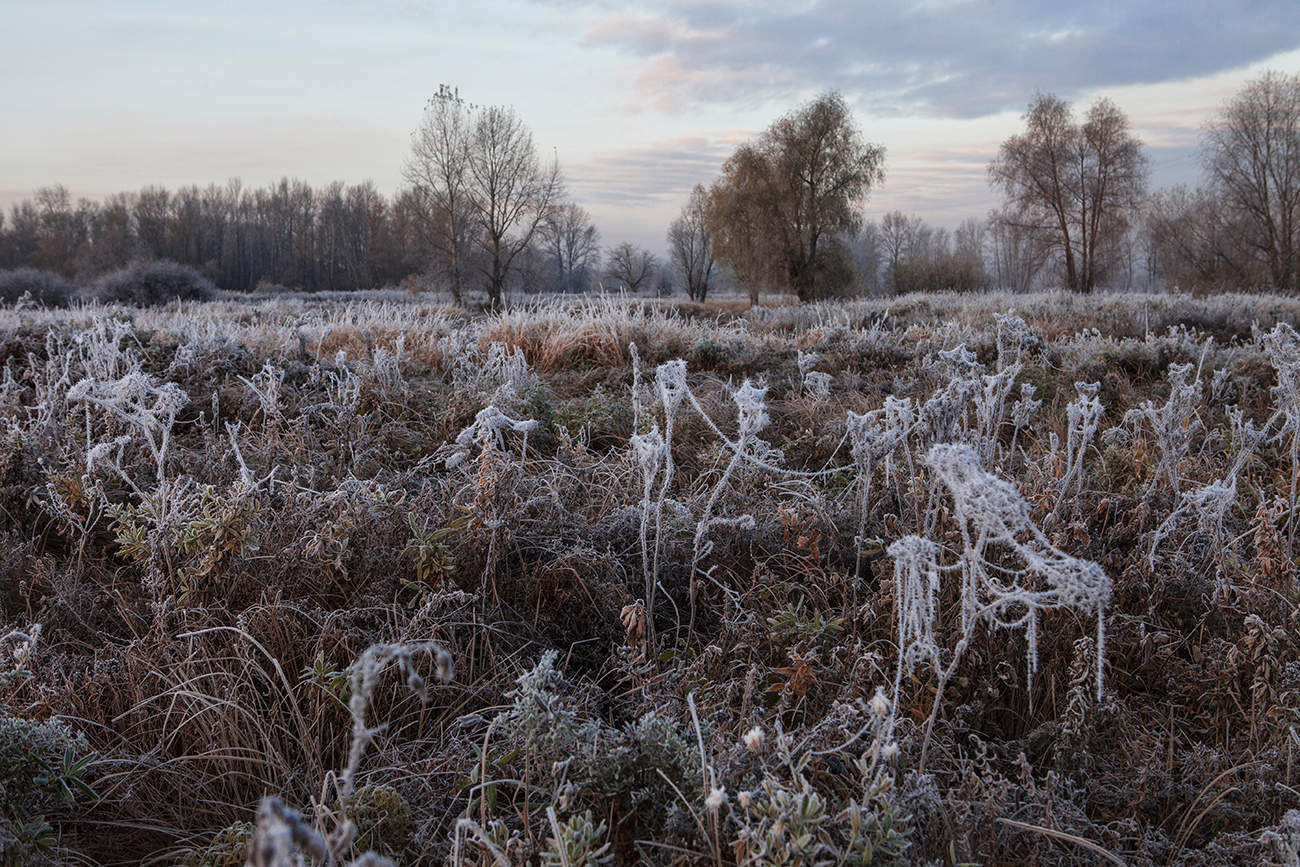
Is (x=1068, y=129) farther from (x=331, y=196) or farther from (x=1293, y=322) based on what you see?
(x=331, y=196)

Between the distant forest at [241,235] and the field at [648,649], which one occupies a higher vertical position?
the distant forest at [241,235]

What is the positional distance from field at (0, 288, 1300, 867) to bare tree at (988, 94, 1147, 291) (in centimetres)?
3215

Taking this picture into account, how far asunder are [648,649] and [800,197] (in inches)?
1325

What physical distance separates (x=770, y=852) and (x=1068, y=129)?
3638 cm

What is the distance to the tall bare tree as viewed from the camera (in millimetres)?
33281

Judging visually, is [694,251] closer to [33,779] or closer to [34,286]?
[34,286]

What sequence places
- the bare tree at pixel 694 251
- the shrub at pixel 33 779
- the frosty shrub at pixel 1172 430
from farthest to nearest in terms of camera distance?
1. the bare tree at pixel 694 251
2. the frosty shrub at pixel 1172 430
3. the shrub at pixel 33 779

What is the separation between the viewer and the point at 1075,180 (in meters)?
31.4

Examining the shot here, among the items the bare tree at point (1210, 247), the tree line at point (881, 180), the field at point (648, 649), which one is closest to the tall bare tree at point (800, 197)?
the tree line at point (881, 180)

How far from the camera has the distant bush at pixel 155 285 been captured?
2105 centimetres

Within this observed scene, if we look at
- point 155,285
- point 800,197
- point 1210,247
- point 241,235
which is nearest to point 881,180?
point 800,197

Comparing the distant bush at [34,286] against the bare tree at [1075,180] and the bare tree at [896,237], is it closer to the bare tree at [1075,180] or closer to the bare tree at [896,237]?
the bare tree at [1075,180]

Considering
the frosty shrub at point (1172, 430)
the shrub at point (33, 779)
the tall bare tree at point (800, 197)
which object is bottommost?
the shrub at point (33, 779)

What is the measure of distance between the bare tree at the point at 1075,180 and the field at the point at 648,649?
3215 centimetres
